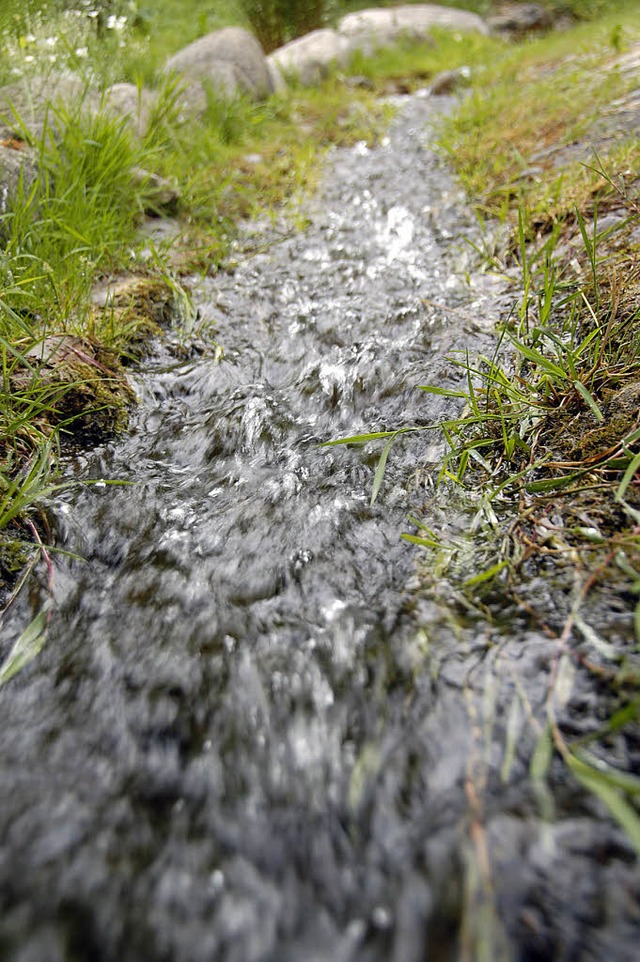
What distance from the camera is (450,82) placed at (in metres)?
6.12

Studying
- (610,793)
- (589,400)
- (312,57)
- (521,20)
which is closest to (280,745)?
(610,793)

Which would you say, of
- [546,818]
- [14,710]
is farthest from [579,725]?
[14,710]

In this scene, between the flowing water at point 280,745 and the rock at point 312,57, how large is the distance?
6.48m

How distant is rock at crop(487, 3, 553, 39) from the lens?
37.4ft

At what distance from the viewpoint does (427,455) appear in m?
1.71

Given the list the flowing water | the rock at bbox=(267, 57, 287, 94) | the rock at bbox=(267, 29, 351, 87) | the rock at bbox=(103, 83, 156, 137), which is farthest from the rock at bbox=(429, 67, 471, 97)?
the flowing water

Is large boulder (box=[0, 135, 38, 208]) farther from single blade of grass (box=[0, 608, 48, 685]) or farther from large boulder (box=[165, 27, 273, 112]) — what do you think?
large boulder (box=[165, 27, 273, 112])

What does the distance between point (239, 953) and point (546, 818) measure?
20.3 inches

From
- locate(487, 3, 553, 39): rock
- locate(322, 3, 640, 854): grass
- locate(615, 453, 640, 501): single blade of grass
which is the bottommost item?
locate(322, 3, 640, 854): grass

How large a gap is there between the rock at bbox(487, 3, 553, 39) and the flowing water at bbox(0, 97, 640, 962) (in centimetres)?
1388

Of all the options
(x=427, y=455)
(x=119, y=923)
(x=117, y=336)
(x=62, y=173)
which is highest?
(x=62, y=173)

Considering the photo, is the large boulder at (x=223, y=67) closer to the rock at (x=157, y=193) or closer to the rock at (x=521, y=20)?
the rock at (x=157, y=193)

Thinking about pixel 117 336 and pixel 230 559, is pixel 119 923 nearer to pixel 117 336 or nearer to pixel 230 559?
pixel 230 559

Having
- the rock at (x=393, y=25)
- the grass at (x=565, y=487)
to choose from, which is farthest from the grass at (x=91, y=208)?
the rock at (x=393, y=25)
